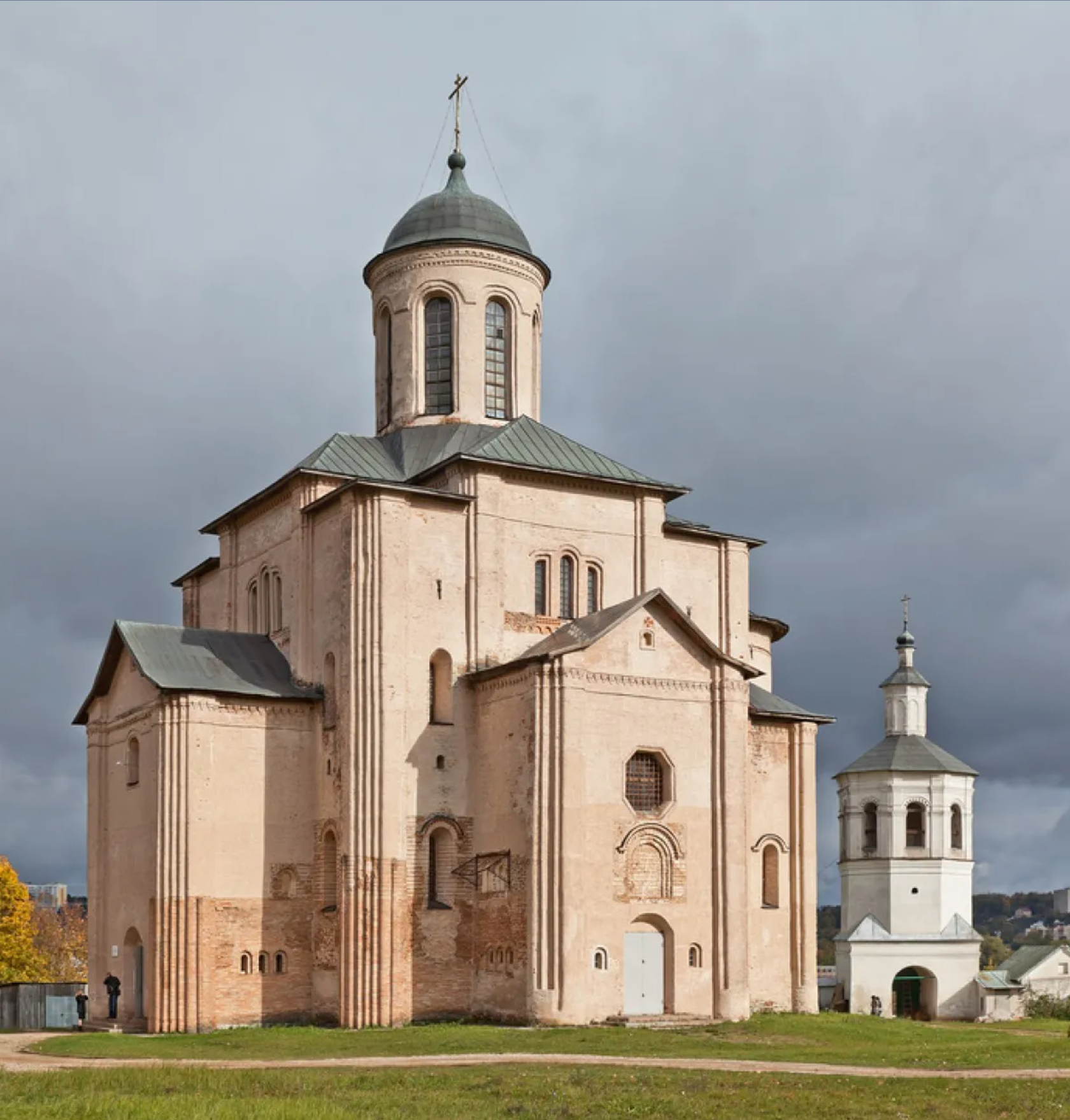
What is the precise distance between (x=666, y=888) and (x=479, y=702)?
5136 millimetres

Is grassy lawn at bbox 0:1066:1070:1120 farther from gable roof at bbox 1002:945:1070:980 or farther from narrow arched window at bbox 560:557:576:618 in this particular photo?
gable roof at bbox 1002:945:1070:980

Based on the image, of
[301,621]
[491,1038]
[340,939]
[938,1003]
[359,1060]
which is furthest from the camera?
[938,1003]

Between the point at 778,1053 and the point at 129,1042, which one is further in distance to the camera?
the point at 129,1042

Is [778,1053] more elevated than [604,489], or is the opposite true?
[604,489]

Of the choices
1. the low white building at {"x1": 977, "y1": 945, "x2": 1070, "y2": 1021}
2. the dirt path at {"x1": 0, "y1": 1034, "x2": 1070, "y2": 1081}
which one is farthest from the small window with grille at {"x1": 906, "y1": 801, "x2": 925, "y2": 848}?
the dirt path at {"x1": 0, "y1": 1034, "x2": 1070, "y2": 1081}

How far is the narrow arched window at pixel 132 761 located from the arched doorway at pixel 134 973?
3.00 meters

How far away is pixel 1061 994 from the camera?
63406 millimetres

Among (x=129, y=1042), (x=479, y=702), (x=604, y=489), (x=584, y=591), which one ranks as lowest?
(x=129, y=1042)

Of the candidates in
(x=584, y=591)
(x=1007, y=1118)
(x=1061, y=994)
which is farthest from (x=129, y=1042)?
(x=1061, y=994)

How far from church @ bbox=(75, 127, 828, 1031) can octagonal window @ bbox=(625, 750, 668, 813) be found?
49mm

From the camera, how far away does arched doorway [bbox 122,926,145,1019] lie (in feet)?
110

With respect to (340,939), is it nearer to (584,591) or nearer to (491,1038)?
(491,1038)

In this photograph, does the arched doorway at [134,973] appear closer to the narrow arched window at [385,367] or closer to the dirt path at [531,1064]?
the dirt path at [531,1064]

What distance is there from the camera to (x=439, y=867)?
3269 centimetres
